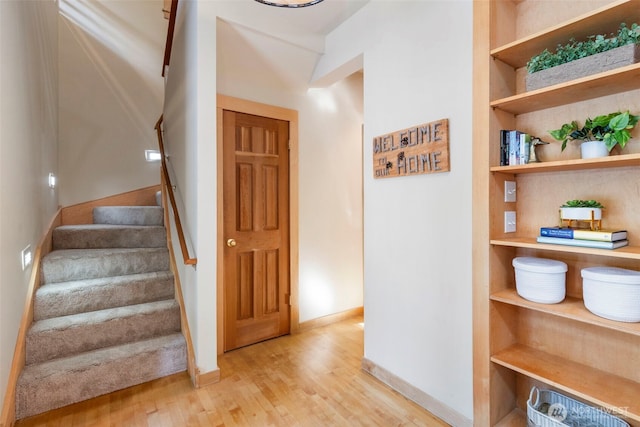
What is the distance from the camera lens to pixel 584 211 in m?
1.30

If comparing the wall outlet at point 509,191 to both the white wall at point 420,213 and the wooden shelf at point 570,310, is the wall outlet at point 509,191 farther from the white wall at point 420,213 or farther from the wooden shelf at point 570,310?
the wooden shelf at point 570,310

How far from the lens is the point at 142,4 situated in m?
3.96

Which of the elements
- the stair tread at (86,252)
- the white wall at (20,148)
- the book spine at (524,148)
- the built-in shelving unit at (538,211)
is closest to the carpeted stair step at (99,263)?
the stair tread at (86,252)

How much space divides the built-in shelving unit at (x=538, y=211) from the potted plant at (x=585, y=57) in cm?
5

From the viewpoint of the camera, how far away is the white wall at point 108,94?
3.62m

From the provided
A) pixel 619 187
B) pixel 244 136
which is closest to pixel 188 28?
pixel 244 136

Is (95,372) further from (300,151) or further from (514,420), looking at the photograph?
(514,420)

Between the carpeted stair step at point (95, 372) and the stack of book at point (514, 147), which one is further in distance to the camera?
the carpeted stair step at point (95, 372)

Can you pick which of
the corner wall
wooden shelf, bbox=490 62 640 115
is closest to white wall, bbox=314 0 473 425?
wooden shelf, bbox=490 62 640 115

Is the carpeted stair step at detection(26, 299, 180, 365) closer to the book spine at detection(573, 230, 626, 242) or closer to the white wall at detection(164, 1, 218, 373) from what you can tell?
the white wall at detection(164, 1, 218, 373)

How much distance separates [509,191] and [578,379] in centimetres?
88

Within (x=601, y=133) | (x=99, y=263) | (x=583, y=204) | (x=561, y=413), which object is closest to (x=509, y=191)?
(x=583, y=204)

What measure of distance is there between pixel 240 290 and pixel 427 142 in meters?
1.97

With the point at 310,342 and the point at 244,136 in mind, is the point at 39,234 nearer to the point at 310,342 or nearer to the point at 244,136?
the point at 244,136
